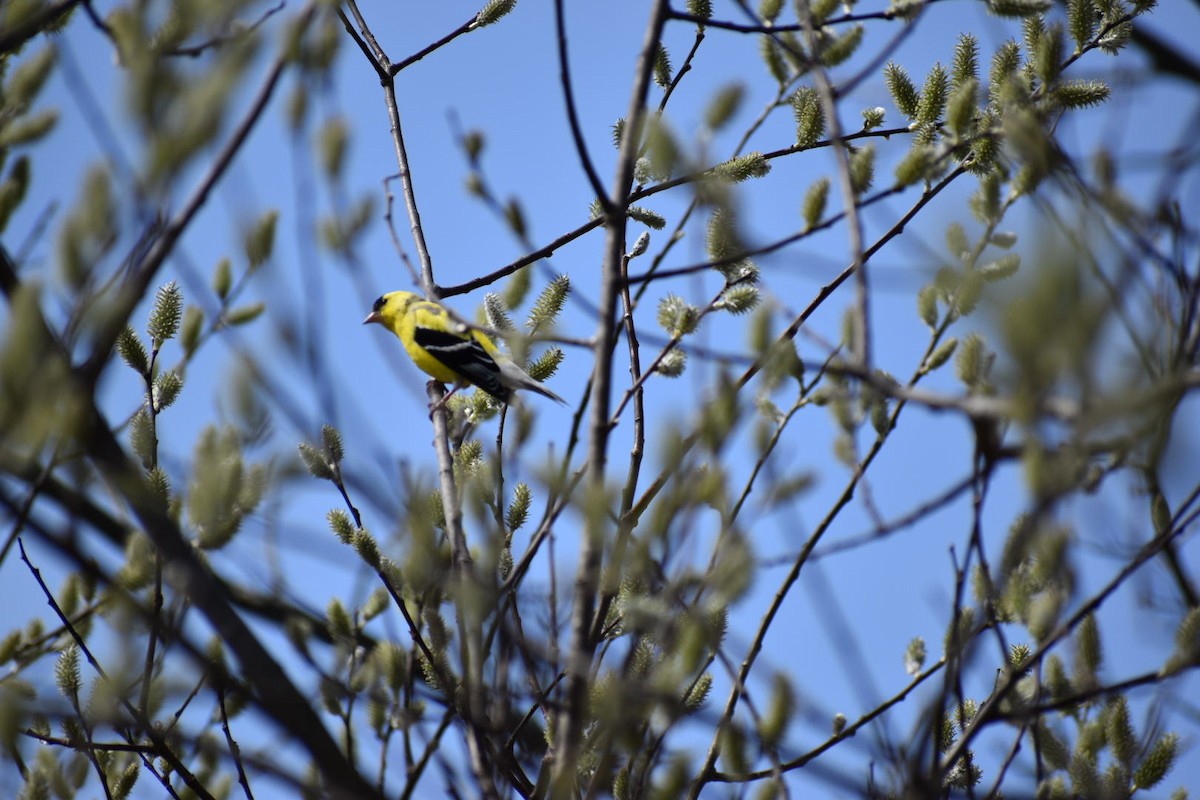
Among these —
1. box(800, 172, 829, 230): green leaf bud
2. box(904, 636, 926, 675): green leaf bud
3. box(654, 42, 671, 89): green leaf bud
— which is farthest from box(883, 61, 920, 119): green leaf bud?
box(904, 636, 926, 675): green leaf bud

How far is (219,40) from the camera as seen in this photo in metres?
1.65

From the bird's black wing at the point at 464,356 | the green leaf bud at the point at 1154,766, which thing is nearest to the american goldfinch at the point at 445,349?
the bird's black wing at the point at 464,356

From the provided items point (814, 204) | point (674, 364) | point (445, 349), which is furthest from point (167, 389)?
point (445, 349)

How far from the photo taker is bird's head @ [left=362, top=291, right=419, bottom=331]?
7.77 meters

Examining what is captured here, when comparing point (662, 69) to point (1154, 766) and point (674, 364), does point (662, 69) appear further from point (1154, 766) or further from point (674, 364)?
point (1154, 766)

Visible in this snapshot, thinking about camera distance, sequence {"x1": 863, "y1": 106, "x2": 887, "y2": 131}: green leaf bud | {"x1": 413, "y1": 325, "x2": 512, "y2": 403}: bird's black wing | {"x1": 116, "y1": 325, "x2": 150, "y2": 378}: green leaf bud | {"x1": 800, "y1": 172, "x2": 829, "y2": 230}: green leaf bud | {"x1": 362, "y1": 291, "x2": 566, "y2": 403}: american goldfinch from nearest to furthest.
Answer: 1. {"x1": 800, "y1": 172, "x2": 829, "y2": 230}: green leaf bud
2. {"x1": 116, "y1": 325, "x2": 150, "y2": 378}: green leaf bud
3. {"x1": 863, "y1": 106, "x2": 887, "y2": 131}: green leaf bud
4. {"x1": 362, "y1": 291, "x2": 566, "y2": 403}: american goldfinch
5. {"x1": 413, "y1": 325, "x2": 512, "y2": 403}: bird's black wing

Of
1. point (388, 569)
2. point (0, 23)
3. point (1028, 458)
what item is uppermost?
point (0, 23)

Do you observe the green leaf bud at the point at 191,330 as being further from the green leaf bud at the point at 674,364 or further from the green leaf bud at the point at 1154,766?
the green leaf bud at the point at 1154,766

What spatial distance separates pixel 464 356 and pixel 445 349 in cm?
41

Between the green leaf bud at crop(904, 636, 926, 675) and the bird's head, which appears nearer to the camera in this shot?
the green leaf bud at crop(904, 636, 926, 675)

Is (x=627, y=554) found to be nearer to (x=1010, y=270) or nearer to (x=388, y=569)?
(x=388, y=569)

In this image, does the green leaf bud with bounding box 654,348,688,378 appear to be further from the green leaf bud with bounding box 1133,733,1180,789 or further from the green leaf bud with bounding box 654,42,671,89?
the green leaf bud with bounding box 1133,733,1180,789

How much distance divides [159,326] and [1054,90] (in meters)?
2.84

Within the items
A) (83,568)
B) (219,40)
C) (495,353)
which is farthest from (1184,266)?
(495,353)
